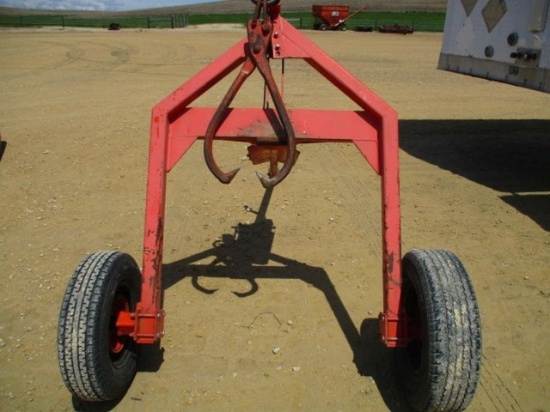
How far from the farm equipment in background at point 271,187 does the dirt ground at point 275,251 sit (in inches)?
15.0

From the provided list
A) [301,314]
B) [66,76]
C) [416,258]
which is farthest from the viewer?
[66,76]

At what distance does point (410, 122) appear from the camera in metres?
7.85

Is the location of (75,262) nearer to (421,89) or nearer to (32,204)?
(32,204)

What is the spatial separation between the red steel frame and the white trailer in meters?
3.26

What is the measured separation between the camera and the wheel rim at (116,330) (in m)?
2.34

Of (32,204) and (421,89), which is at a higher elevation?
(421,89)

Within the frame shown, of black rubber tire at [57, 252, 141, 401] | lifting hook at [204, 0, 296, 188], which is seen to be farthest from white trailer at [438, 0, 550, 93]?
black rubber tire at [57, 252, 141, 401]

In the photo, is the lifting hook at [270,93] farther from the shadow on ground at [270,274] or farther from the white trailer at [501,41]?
the white trailer at [501,41]

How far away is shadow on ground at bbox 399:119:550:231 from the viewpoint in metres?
5.00

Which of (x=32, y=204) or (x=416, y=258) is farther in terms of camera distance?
(x=32, y=204)

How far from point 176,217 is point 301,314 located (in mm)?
1785

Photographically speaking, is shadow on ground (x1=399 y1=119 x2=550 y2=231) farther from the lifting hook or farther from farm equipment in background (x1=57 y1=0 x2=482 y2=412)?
the lifting hook

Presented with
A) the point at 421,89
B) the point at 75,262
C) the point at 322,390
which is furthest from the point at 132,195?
the point at 421,89

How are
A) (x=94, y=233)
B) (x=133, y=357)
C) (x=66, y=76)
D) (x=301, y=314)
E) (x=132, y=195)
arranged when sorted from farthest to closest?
1. (x=66, y=76)
2. (x=132, y=195)
3. (x=94, y=233)
4. (x=301, y=314)
5. (x=133, y=357)
